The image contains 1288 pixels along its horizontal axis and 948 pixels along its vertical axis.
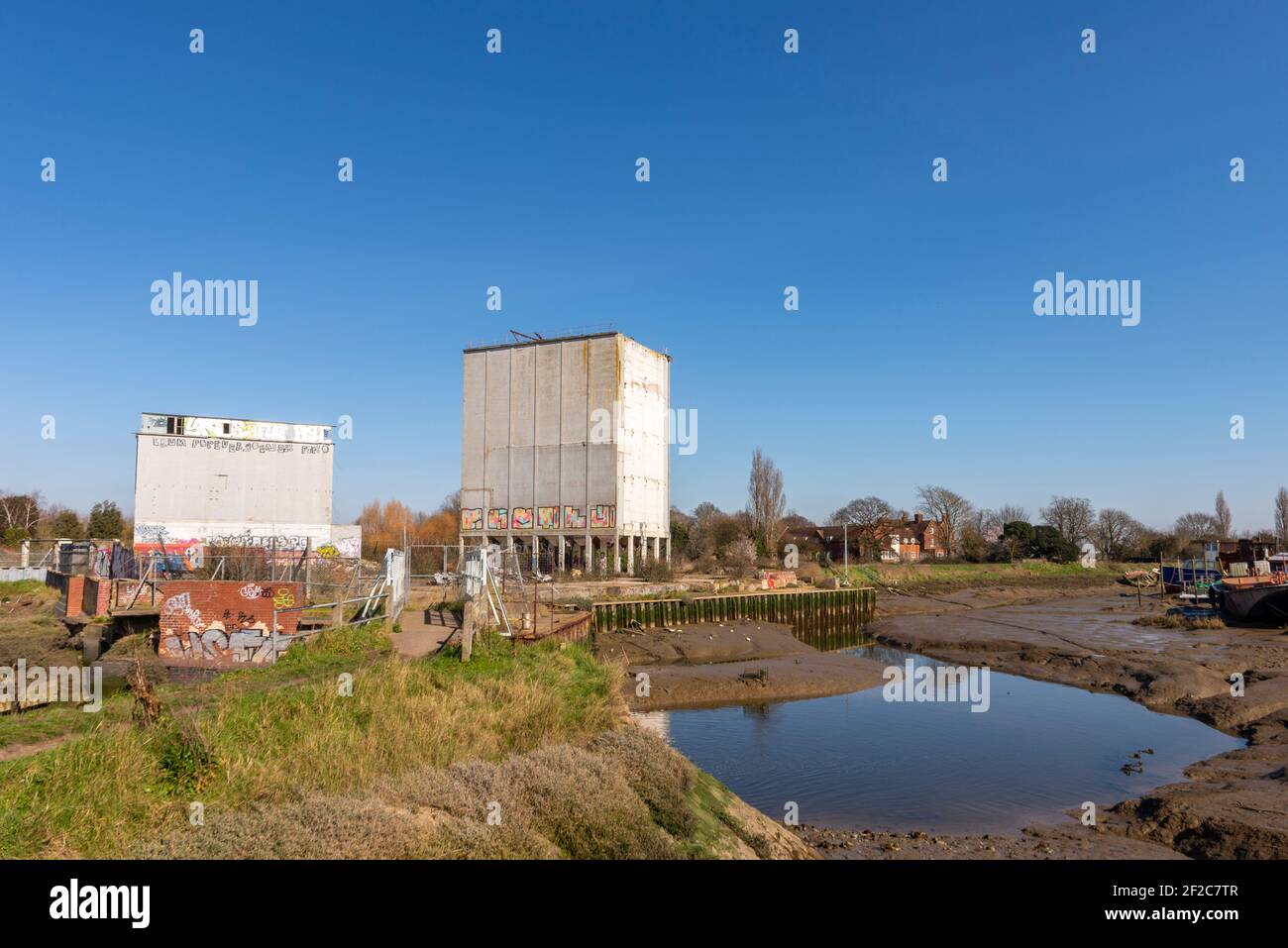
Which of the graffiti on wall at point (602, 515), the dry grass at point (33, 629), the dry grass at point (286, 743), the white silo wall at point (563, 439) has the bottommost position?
the dry grass at point (33, 629)

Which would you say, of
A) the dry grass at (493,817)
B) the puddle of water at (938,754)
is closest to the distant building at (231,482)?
the puddle of water at (938,754)

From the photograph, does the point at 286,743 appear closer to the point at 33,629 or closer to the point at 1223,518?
the point at 33,629

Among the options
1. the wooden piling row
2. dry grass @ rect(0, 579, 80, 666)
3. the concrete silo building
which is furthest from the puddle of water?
the concrete silo building

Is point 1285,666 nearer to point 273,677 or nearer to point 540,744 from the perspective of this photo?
point 540,744

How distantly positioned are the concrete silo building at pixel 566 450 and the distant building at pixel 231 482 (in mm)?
12153

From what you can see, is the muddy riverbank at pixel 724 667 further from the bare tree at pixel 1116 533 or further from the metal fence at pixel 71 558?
the bare tree at pixel 1116 533

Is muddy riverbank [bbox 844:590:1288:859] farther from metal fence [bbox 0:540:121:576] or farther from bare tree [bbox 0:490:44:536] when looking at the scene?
bare tree [bbox 0:490:44:536]

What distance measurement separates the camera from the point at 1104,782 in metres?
17.9

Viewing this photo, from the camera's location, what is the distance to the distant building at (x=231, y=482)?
60.4 meters

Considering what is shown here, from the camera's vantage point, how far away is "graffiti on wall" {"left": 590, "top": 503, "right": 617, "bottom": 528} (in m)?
58.2

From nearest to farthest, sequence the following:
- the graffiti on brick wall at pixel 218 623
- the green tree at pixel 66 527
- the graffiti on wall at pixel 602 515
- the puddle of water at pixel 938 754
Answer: the puddle of water at pixel 938 754, the graffiti on brick wall at pixel 218 623, the graffiti on wall at pixel 602 515, the green tree at pixel 66 527
